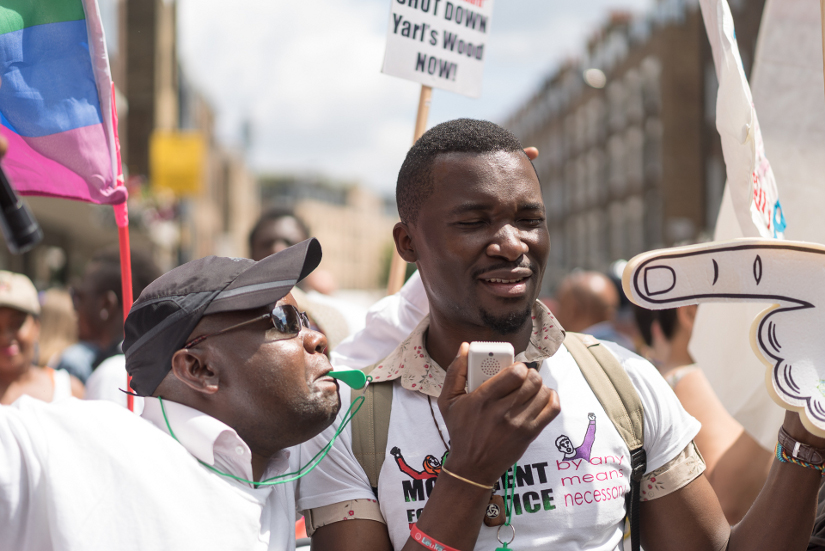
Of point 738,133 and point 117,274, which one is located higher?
point 738,133

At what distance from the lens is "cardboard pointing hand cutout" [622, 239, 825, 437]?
177 centimetres

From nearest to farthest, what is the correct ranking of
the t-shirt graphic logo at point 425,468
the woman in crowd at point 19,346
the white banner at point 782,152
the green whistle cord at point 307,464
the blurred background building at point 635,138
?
1. the green whistle cord at point 307,464
2. the t-shirt graphic logo at point 425,468
3. the white banner at point 782,152
4. the woman in crowd at point 19,346
5. the blurred background building at point 635,138

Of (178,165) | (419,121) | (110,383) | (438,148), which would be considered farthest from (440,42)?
(178,165)

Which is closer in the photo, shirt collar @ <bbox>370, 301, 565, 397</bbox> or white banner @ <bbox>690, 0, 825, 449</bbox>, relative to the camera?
shirt collar @ <bbox>370, 301, 565, 397</bbox>

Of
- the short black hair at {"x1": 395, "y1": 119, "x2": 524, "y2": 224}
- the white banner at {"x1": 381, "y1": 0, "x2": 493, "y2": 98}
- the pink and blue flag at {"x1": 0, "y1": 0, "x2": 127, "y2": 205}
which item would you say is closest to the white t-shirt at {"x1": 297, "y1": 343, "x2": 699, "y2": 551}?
the short black hair at {"x1": 395, "y1": 119, "x2": 524, "y2": 224}

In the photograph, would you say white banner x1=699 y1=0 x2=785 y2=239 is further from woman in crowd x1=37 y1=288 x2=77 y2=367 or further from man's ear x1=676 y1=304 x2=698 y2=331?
woman in crowd x1=37 y1=288 x2=77 y2=367

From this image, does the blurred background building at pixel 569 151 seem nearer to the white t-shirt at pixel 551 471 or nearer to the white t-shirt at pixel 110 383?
the white t-shirt at pixel 110 383

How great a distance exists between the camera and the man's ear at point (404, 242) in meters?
2.14

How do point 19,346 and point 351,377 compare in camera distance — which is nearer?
point 351,377

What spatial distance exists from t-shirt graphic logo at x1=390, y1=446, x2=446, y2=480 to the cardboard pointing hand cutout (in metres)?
0.61

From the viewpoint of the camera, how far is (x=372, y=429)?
6.34 ft

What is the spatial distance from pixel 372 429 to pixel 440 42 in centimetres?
164

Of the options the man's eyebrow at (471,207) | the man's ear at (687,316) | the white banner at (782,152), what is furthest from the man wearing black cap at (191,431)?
the man's ear at (687,316)

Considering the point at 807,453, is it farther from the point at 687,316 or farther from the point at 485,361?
the point at 687,316
